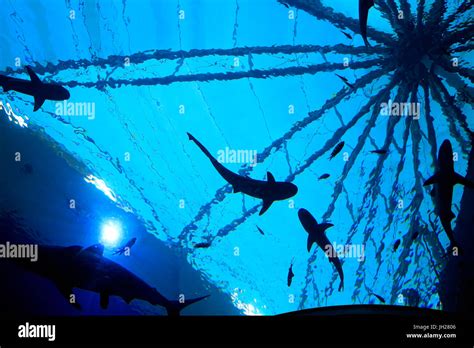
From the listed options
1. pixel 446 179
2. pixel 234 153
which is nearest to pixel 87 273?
pixel 234 153

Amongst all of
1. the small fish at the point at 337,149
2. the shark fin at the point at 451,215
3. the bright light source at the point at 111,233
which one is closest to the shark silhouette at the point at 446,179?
the shark fin at the point at 451,215

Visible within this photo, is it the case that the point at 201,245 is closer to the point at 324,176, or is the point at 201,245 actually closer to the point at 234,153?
the point at 234,153

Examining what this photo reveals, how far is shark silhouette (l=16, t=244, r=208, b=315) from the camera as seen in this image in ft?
13.8

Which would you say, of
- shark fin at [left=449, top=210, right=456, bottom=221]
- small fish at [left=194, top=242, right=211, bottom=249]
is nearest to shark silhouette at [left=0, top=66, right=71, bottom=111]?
small fish at [left=194, top=242, right=211, bottom=249]

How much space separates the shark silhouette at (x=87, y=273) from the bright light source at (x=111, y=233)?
1224 mm

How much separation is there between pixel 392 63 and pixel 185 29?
401 cm

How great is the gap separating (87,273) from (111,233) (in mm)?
1737

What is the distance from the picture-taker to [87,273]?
429 cm

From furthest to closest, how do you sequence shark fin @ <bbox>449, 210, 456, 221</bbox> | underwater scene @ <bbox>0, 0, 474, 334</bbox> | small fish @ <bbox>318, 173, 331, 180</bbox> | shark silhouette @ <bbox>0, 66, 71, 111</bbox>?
small fish @ <bbox>318, 173, 331, 180</bbox>
shark fin @ <bbox>449, 210, 456, 221</bbox>
underwater scene @ <bbox>0, 0, 474, 334</bbox>
shark silhouette @ <bbox>0, 66, 71, 111</bbox>

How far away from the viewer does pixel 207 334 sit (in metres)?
3.07

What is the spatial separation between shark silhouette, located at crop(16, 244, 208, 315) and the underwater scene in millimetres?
37

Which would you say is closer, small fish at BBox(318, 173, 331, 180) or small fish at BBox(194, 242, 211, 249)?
small fish at BBox(194, 242, 211, 249)

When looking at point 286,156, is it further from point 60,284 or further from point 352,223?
point 60,284

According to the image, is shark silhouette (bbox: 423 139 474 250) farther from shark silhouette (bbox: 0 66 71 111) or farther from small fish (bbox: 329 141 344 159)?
shark silhouette (bbox: 0 66 71 111)
